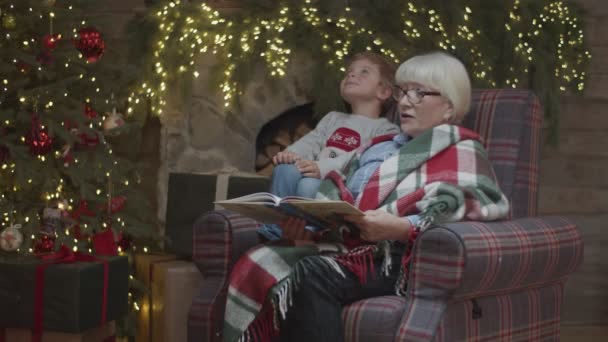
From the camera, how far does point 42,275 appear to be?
2.64 metres

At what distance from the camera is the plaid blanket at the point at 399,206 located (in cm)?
222

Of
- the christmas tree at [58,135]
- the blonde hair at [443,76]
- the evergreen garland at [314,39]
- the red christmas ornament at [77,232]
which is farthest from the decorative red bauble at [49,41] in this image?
the blonde hair at [443,76]

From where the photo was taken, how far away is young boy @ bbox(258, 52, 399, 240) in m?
2.76

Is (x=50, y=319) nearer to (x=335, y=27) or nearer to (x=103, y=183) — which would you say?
(x=103, y=183)

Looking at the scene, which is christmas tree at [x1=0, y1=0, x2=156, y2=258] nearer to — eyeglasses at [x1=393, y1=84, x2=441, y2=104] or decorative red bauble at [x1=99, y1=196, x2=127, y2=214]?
decorative red bauble at [x1=99, y1=196, x2=127, y2=214]

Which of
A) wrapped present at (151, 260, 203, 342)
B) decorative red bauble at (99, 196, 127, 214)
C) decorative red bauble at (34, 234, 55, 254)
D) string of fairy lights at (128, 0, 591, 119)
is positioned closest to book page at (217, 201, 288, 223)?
wrapped present at (151, 260, 203, 342)

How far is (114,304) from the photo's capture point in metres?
2.84

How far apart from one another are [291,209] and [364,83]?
851 millimetres

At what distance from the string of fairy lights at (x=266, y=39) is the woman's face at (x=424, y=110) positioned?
106 cm

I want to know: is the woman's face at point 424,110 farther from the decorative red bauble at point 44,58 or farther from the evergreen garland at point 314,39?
the decorative red bauble at point 44,58

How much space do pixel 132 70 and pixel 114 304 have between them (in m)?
0.98

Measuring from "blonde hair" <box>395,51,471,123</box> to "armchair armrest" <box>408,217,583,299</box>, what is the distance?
38cm

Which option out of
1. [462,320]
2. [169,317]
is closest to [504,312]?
[462,320]

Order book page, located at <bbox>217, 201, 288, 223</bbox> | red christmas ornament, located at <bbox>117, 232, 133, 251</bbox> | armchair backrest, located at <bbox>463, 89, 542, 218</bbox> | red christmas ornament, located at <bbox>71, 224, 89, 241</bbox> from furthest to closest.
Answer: red christmas ornament, located at <bbox>117, 232, 133, 251</bbox>
red christmas ornament, located at <bbox>71, 224, 89, 241</bbox>
armchair backrest, located at <bbox>463, 89, 542, 218</bbox>
book page, located at <bbox>217, 201, 288, 223</bbox>
